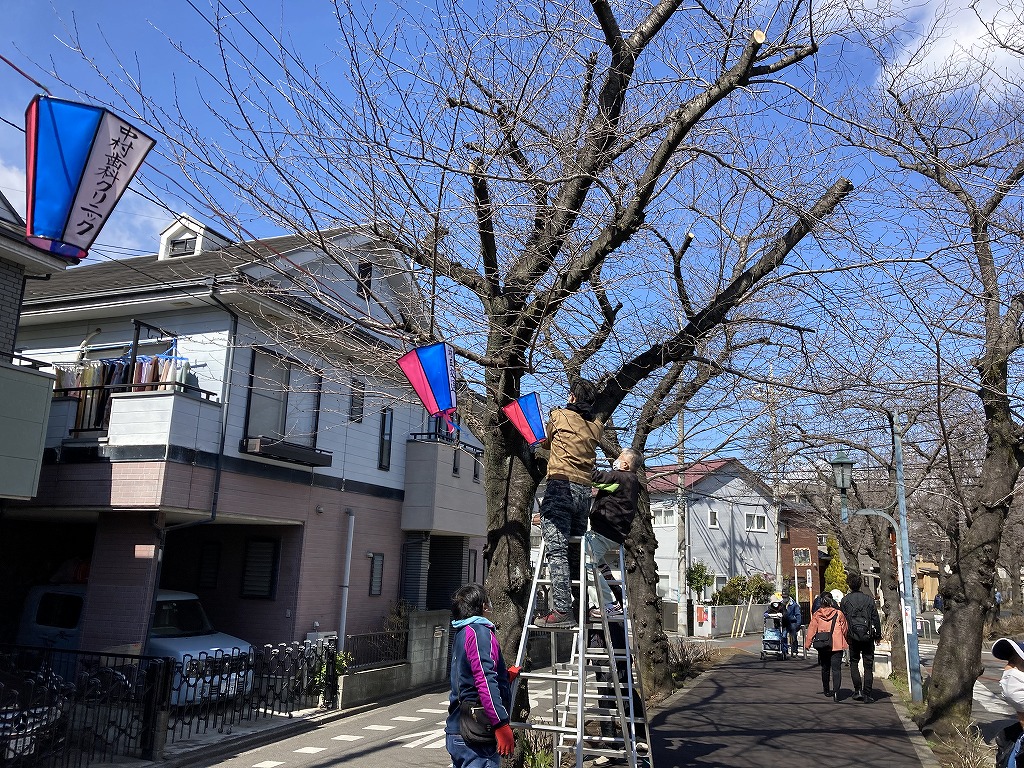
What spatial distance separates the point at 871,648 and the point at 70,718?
12.2 m

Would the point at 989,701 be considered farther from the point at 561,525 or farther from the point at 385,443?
the point at 561,525

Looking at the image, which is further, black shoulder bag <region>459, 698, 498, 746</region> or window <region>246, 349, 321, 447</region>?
window <region>246, 349, 321, 447</region>

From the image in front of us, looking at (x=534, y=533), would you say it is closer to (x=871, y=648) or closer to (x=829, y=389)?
(x=871, y=648)

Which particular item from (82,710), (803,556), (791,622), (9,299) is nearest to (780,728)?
(82,710)

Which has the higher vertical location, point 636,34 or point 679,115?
point 636,34

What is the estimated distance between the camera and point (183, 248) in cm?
1859

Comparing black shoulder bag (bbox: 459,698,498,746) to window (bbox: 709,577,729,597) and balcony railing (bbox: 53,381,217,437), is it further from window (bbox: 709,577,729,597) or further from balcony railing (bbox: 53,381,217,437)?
window (bbox: 709,577,729,597)

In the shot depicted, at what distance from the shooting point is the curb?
880cm

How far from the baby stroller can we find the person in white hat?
1644cm

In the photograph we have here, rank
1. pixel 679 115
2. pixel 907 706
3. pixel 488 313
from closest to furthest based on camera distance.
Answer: pixel 679 115 < pixel 488 313 < pixel 907 706

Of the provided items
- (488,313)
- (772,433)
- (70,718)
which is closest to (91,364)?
(70,718)

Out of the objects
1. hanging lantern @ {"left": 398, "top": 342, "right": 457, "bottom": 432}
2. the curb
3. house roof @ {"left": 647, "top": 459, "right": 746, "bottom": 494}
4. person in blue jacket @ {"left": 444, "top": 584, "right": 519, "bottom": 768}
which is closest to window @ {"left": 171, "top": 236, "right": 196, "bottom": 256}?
house roof @ {"left": 647, "top": 459, "right": 746, "bottom": 494}

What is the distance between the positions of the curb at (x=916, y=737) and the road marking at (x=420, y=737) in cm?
668

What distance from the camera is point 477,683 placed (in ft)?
17.7
